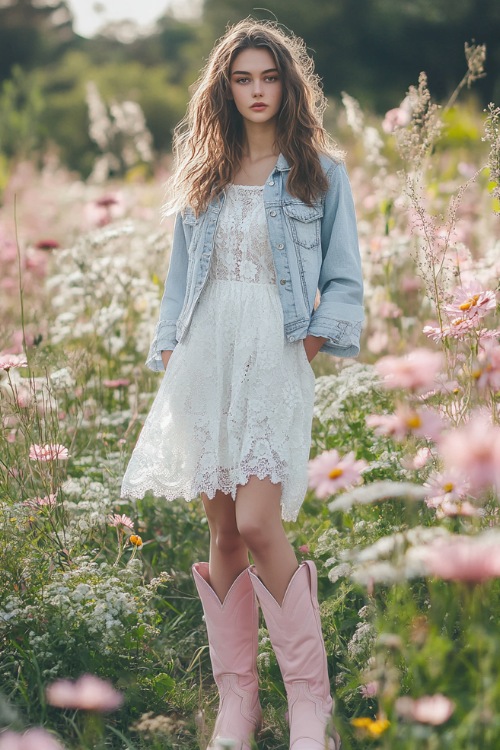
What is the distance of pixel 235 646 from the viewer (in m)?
2.42

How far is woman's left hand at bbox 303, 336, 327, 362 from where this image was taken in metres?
2.36

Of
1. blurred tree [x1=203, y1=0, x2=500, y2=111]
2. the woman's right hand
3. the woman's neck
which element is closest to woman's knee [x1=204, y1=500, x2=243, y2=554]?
the woman's right hand

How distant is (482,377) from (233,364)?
2.08ft

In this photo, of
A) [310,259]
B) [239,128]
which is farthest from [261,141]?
[310,259]

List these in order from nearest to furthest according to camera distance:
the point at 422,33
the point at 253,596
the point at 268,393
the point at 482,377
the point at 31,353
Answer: the point at 482,377 < the point at 268,393 < the point at 253,596 < the point at 31,353 < the point at 422,33

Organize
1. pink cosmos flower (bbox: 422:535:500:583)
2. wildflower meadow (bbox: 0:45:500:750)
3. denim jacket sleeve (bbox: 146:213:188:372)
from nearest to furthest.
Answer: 1. pink cosmos flower (bbox: 422:535:500:583)
2. wildflower meadow (bbox: 0:45:500:750)
3. denim jacket sleeve (bbox: 146:213:188:372)

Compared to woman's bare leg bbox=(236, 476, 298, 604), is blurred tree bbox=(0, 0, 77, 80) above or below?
above

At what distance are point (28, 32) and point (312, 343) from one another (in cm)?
2570

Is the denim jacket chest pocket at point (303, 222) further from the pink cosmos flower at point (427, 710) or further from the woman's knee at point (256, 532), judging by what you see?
the pink cosmos flower at point (427, 710)

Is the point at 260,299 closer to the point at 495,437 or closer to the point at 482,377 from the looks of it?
the point at 482,377

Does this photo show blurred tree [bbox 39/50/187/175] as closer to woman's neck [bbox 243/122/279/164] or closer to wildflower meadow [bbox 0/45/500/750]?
wildflower meadow [bbox 0/45/500/750]

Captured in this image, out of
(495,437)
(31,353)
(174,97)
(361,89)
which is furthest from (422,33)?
(495,437)

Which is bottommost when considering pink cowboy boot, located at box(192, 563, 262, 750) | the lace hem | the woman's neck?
pink cowboy boot, located at box(192, 563, 262, 750)

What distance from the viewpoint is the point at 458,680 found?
5.31 ft
